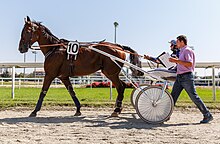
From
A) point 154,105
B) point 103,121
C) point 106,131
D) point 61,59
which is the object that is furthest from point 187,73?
point 61,59

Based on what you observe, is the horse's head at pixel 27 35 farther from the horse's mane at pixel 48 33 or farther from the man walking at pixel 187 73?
the man walking at pixel 187 73

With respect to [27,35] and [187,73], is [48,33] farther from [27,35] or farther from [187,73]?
[187,73]

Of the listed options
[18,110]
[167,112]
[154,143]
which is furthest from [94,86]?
[154,143]

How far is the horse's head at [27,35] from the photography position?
22.7 ft

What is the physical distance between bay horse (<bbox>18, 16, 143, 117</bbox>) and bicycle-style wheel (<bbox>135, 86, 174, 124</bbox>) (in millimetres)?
1061

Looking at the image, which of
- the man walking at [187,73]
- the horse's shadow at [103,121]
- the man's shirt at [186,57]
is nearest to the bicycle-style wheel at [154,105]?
the horse's shadow at [103,121]

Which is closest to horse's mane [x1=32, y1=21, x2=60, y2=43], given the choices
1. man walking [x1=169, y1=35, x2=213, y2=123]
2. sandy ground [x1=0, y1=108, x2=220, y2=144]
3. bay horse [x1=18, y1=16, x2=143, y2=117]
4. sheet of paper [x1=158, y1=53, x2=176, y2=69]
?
bay horse [x1=18, y1=16, x2=143, y2=117]

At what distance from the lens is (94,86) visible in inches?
903

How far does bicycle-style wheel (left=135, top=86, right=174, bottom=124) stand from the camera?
5.93m

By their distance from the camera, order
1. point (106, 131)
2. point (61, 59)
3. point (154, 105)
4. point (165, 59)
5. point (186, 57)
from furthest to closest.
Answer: point (61, 59), point (165, 59), point (154, 105), point (186, 57), point (106, 131)

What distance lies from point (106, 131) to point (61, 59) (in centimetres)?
240

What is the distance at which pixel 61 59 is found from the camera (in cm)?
688

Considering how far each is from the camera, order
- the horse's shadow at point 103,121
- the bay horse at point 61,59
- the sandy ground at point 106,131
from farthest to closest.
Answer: the bay horse at point 61,59 < the horse's shadow at point 103,121 < the sandy ground at point 106,131

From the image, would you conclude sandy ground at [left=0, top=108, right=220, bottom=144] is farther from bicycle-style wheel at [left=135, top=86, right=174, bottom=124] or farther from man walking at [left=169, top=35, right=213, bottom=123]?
man walking at [left=169, top=35, right=213, bottom=123]
